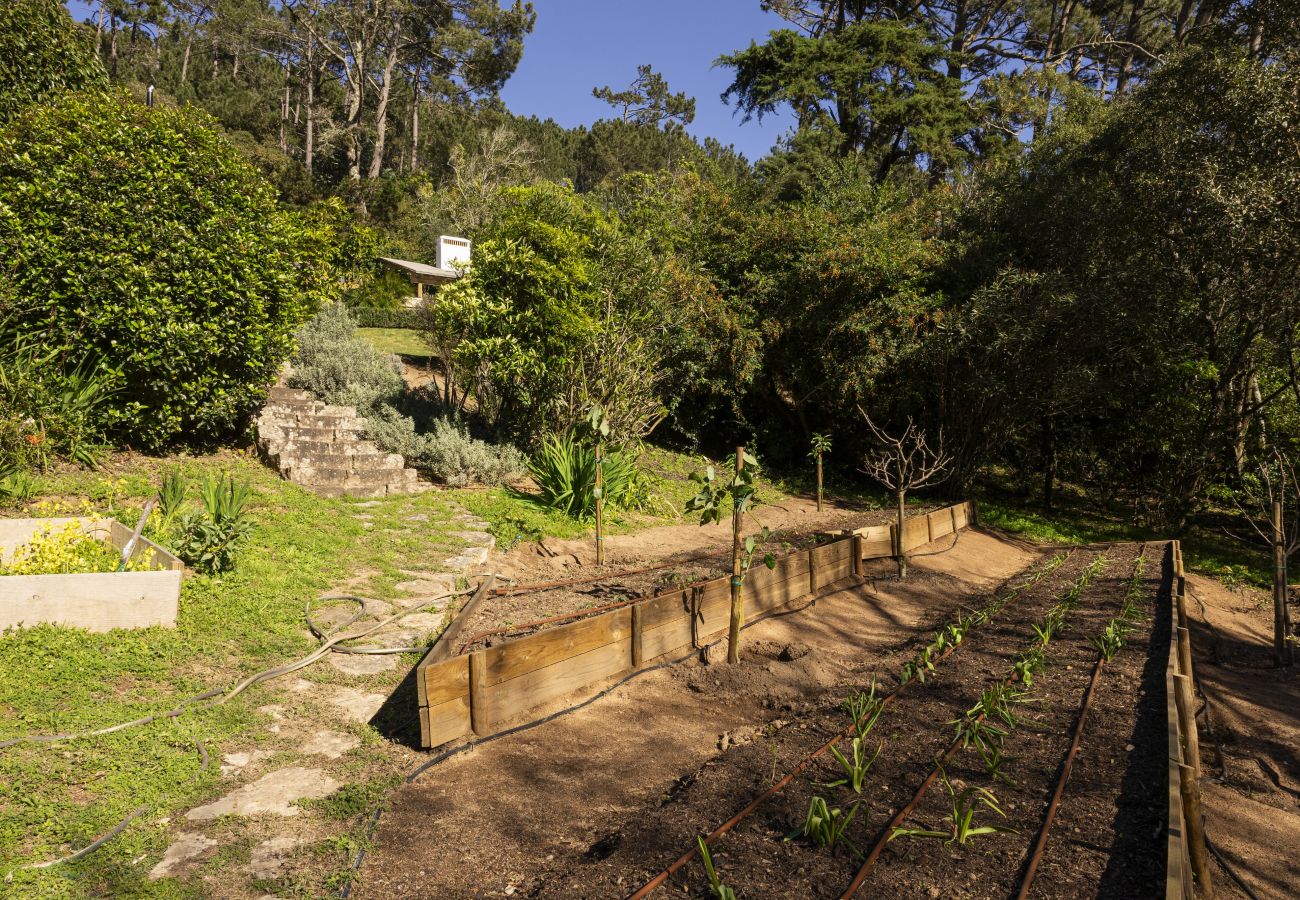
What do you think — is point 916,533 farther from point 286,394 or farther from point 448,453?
point 286,394

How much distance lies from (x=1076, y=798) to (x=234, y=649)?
4223 mm

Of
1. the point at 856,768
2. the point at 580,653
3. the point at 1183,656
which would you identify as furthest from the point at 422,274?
the point at 856,768

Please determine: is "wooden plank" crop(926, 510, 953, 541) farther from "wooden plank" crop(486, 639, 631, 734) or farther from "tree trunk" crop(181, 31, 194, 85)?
"tree trunk" crop(181, 31, 194, 85)

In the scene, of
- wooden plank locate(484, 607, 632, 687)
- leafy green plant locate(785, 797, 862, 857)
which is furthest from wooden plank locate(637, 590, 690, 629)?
leafy green plant locate(785, 797, 862, 857)

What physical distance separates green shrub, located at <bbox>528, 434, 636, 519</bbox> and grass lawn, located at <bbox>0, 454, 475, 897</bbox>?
2.25 metres

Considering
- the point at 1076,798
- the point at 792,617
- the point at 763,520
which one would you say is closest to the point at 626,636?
the point at 792,617

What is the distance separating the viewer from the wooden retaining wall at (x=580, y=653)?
135 inches

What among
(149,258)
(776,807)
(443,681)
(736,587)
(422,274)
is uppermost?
(422,274)

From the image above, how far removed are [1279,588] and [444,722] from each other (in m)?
6.94

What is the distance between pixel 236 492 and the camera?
558cm

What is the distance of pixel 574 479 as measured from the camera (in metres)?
8.16

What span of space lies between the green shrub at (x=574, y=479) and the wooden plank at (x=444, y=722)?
4.46 m

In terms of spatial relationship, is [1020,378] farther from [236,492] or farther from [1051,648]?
[236,492]

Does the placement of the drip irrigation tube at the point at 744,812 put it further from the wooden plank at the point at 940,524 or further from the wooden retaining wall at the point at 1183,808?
the wooden plank at the point at 940,524
